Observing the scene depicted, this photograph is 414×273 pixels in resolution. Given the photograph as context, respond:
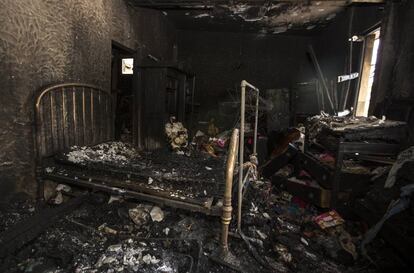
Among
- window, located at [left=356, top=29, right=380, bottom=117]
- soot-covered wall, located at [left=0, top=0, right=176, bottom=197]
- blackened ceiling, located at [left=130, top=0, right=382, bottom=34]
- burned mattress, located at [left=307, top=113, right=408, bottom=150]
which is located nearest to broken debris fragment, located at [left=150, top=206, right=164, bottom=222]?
soot-covered wall, located at [left=0, top=0, right=176, bottom=197]

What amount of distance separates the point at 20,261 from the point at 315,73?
310 inches

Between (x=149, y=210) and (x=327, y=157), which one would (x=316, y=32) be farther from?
(x=149, y=210)

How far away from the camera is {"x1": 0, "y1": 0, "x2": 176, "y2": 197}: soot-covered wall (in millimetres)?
2324

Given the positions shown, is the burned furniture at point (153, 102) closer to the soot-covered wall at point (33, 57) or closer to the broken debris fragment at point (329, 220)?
the soot-covered wall at point (33, 57)

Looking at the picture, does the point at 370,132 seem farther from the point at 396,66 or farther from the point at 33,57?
the point at 33,57

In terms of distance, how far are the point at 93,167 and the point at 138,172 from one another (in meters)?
0.55

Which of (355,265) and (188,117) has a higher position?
(188,117)

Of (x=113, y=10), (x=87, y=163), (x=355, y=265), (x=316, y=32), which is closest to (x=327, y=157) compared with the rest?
(x=355, y=265)

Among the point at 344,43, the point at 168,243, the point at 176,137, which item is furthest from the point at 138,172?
the point at 344,43

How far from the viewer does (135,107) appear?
4871 millimetres

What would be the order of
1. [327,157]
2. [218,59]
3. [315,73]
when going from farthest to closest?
1. [218,59]
2. [315,73]
3. [327,157]

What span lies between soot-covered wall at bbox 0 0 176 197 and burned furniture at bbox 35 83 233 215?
0.14 metres

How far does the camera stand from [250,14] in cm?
577

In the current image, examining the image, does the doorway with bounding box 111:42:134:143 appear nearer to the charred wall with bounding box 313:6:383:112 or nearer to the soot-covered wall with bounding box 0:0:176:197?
the soot-covered wall with bounding box 0:0:176:197
